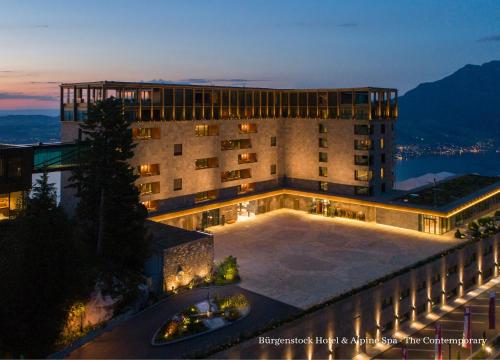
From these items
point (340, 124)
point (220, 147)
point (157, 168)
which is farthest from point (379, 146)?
point (157, 168)

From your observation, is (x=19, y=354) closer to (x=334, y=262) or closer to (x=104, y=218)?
(x=104, y=218)

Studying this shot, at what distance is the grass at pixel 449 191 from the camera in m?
55.1

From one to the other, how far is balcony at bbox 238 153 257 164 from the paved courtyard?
769 centimetres

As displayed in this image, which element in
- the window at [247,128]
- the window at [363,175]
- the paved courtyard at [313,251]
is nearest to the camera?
the paved courtyard at [313,251]

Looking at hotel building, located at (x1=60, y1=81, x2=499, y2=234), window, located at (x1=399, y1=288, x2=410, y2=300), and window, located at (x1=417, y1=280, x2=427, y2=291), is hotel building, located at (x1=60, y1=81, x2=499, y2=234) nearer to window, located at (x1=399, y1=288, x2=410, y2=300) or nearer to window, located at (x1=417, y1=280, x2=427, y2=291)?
window, located at (x1=417, y1=280, x2=427, y2=291)

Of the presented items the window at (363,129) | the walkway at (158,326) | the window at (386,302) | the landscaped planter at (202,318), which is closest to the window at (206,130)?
the window at (363,129)

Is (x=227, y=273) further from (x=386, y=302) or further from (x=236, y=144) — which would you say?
(x=236, y=144)

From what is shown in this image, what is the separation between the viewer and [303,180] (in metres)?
63.9

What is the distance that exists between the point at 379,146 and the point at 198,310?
124 feet

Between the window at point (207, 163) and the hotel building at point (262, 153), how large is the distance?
Answer: 124mm

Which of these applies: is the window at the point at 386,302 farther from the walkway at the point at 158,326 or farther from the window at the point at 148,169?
the window at the point at 148,169

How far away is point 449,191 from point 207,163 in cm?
3304

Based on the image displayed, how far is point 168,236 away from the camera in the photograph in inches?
1480

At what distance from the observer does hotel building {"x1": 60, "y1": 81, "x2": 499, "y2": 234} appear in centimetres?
4862
